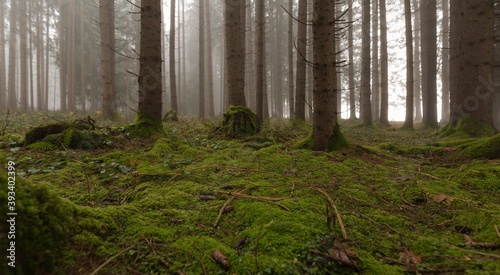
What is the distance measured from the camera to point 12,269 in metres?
1.24

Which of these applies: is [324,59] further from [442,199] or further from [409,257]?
[409,257]

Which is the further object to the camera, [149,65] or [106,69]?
[106,69]

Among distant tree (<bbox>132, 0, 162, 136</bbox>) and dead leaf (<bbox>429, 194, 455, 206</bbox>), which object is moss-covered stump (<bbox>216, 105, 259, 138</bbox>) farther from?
dead leaf (<bbox>429, 194, 455, 206</bbox>)

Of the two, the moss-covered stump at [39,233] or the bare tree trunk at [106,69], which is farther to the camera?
the bare tree trunk at [106,69]

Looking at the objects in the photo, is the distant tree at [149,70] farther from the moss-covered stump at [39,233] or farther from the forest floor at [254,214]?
the moss-covered stump at [39,233]

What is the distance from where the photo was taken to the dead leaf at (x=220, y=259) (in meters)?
1.67

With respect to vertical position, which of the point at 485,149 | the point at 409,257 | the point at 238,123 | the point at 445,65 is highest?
the point at 445,65

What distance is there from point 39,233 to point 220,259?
0.99 m

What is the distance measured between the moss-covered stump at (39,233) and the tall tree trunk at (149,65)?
4397mm

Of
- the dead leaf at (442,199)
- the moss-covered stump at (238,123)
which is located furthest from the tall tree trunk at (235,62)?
the dead leaf at (442,199)

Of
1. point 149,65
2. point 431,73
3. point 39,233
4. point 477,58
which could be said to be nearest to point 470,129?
point 477,58

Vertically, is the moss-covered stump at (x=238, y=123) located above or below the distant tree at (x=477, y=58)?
below

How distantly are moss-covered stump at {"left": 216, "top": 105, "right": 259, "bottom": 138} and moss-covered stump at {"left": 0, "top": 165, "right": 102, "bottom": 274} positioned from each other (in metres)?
4.71

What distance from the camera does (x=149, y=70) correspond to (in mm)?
5828
